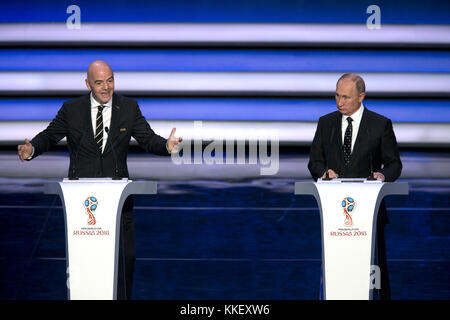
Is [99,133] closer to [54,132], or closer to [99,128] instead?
[99,128]

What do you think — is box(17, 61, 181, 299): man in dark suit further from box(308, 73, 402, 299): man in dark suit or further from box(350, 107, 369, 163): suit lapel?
box(350, 107, 369, 163): suit lapel

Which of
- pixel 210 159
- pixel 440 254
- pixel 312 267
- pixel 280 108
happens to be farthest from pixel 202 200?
pixel 440 254

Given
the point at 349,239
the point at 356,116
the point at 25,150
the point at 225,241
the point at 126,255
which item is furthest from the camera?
the point at 225,241

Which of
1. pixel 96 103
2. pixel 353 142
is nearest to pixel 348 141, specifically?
pixel 353 142

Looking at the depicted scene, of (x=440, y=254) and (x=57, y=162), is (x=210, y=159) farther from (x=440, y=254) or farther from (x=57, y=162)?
(x=440, y=254)

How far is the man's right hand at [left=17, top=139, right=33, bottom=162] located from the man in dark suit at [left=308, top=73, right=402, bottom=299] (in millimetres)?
1395

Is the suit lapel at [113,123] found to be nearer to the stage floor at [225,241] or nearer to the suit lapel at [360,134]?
the stage floor at [225,241]

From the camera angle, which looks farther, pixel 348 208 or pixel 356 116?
pixel 356 116

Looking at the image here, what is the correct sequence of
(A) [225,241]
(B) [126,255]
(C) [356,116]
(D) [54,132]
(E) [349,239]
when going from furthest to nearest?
(A) [225,241]
(D) [54,132]
(C) [356,116]
(B) [126,255]
(E) [349,239]

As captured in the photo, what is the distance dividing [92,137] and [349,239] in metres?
1.39

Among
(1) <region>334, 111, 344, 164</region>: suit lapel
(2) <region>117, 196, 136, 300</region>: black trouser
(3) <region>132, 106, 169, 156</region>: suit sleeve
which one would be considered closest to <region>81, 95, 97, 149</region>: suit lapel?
(3) <region>132, 106, 169, 156</region>: suit sleeve

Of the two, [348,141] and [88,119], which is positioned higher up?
[88,119]

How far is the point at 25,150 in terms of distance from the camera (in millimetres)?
3291
